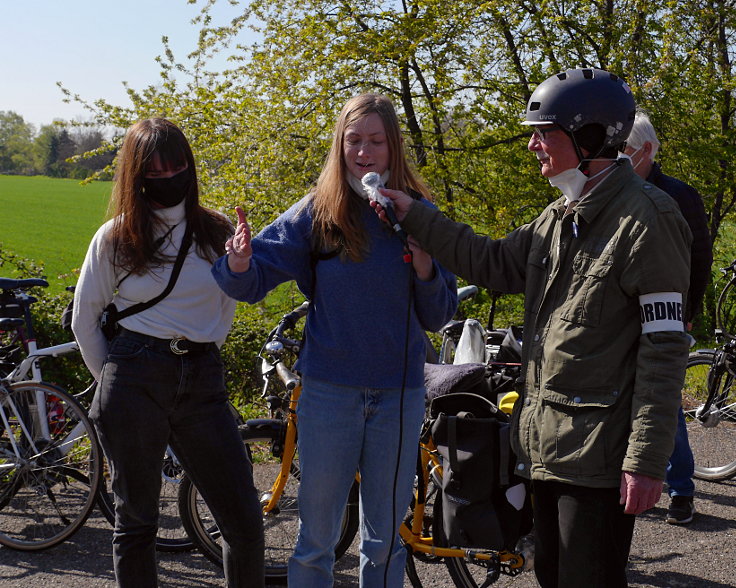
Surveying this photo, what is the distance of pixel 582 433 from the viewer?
231 cm

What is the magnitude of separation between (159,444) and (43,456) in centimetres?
201

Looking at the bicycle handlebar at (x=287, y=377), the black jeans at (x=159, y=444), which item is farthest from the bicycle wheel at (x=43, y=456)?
the black jeans at (x=159, y=444)

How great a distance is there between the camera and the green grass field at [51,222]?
29891 mm

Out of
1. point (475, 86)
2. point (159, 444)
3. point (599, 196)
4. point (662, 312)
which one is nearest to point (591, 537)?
point (662, 312)

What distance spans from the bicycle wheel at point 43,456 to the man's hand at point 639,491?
315 cm

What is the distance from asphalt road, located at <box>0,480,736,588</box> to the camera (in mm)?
4086

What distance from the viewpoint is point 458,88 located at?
10398mm

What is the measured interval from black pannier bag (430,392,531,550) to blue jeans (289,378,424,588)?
0.90 feet

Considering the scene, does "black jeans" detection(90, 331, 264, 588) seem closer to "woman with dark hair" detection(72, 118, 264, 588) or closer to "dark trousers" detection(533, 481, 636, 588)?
"woman with dark hair" detection(72, 118, 264, 588)

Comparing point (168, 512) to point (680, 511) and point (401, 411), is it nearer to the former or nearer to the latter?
point (401, 411)

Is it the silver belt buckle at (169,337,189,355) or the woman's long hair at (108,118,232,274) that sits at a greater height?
the woman's long hair at (108,118,232,274)

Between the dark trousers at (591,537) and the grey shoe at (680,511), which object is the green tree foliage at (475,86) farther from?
the dark trousers at (591,537)

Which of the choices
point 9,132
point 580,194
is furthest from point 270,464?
point 9,132

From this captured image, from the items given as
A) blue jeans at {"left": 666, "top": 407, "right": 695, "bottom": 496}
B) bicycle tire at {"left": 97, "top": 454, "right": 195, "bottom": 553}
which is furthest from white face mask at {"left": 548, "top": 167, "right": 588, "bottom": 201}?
blue jeans at {"left": 666, "top": 407, "right": 695, "bottom": 496}
